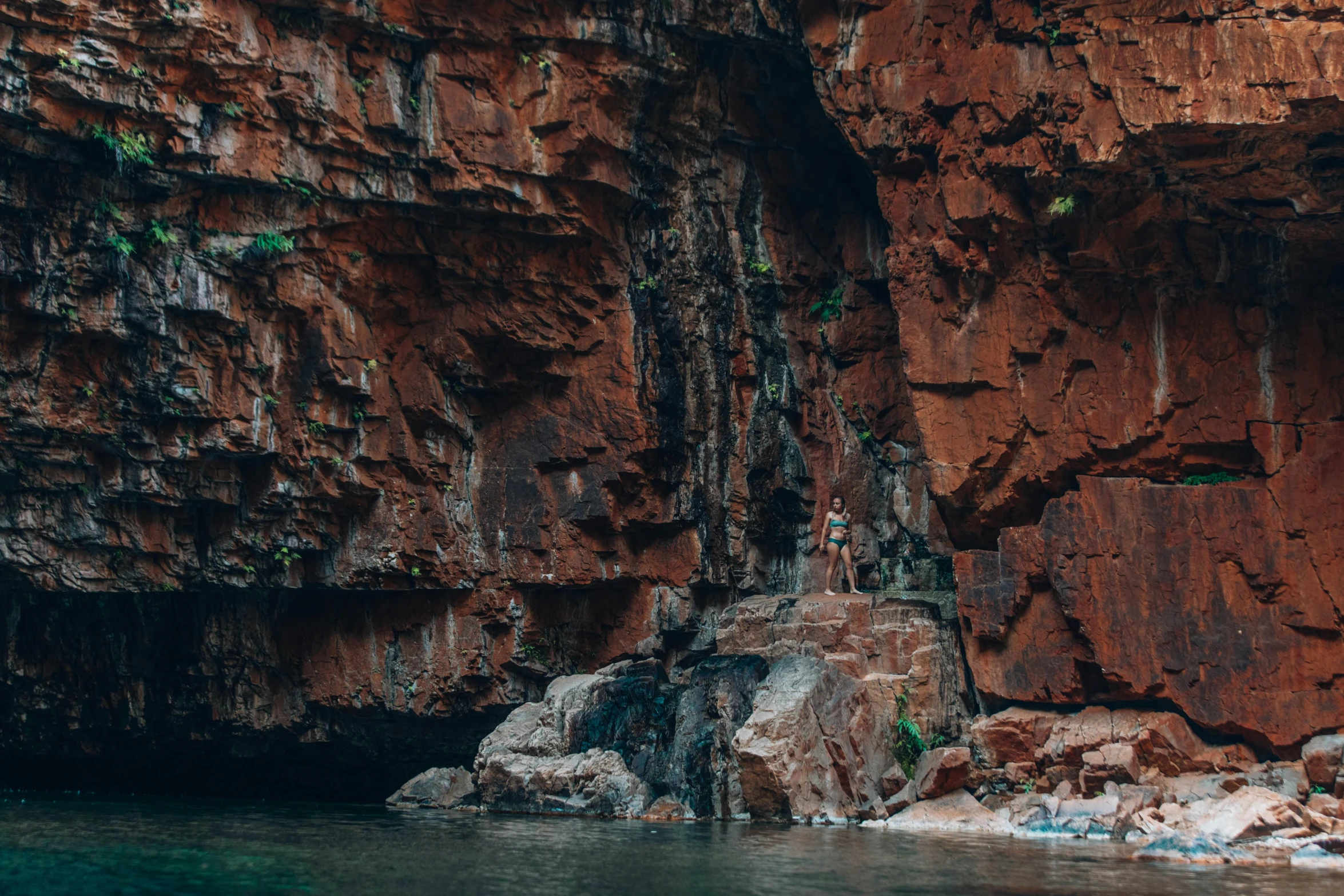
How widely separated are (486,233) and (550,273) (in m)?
1.15

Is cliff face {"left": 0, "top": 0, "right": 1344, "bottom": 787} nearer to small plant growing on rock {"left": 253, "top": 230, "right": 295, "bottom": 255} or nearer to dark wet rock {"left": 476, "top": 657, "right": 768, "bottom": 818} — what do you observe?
small plant growing on rock {"left": 253, "top": 230, "right": 295, "bottom": 255}

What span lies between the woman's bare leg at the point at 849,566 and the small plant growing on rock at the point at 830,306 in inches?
156

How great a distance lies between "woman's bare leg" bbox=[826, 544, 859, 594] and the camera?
1830 centimetres

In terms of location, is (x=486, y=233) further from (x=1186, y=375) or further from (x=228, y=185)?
(x=1186, y=375)

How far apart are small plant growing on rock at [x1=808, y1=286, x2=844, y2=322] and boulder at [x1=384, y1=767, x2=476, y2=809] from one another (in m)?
9.24

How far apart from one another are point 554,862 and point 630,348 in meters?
9.67

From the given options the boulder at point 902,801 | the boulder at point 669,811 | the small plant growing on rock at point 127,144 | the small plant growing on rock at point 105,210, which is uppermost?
the small plant growing on rock at point 127,144

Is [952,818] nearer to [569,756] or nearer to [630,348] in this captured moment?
[569,756]

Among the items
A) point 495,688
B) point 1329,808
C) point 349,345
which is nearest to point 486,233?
point 349,345

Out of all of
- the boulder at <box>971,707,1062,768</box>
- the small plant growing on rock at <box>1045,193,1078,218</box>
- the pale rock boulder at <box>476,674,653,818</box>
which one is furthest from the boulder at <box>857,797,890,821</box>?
the small plant growing on rock at <box>1045,193,1078,218</box>

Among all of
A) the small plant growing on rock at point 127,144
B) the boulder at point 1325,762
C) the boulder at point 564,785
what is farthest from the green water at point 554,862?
the small plant growing on rock at point 127,144

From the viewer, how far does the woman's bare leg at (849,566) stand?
18297 millimetres

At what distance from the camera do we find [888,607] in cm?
1719

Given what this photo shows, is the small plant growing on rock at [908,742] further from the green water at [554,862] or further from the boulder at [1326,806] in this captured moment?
the boulder at [1326,806]
